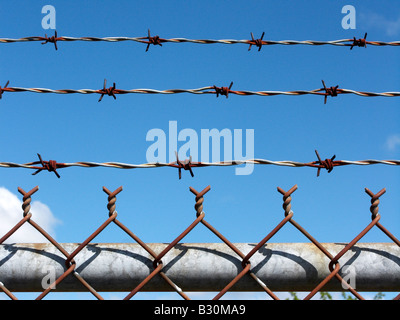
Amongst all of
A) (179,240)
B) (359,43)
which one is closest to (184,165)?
(179,240)

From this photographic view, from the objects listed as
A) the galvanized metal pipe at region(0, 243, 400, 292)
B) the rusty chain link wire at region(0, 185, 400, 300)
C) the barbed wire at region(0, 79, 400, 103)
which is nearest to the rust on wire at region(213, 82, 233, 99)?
the barbed wire at region(0, 79, 400, 103)

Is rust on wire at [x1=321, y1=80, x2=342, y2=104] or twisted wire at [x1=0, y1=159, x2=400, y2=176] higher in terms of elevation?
rust on wire at [x1=321, y1=80, x2=342, y2=104]

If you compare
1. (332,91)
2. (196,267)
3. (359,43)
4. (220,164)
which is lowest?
(196,267)

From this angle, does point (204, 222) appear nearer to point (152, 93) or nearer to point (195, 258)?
point (195, 258)

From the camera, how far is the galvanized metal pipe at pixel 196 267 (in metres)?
1.84

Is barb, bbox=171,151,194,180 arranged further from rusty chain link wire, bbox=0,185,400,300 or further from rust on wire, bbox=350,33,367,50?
rust on wire, bbox=350,33,367,50

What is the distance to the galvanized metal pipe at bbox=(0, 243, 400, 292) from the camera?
1.84 metres

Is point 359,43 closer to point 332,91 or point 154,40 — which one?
point 332,91

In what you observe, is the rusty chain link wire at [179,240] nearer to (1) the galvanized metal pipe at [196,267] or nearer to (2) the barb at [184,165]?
(1) the galvanized metal pipe at [196,267]

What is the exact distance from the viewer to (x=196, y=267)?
6.10 feet

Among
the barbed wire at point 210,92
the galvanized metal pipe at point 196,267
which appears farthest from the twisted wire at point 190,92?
the galvanized metal pipe at point 196,267

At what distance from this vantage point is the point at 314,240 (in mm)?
1850
